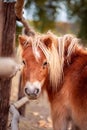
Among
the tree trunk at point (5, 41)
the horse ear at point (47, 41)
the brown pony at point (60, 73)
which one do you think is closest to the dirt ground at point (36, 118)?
the tree trunk at point (5, 41)

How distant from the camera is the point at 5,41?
4.04 metres

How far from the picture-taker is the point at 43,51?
3.72 m

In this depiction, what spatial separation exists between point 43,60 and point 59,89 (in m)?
0.35

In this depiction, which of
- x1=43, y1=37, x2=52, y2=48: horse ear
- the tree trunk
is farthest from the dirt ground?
x1=43, y1=37, x2=52, y2=48: horse ear

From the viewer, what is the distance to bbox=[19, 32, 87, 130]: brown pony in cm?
368

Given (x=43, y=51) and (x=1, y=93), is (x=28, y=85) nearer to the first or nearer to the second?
(x=43, y=51)

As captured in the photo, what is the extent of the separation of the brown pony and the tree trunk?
0.18 metres

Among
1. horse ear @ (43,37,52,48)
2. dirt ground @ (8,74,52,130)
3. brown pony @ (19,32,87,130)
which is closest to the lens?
brown pony @ (19,32,87,130)

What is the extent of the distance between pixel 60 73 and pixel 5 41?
1.90 feet

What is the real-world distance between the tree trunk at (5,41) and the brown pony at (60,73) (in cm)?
18

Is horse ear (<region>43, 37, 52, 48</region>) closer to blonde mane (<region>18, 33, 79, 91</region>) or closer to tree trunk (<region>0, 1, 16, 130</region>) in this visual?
blonde mane (<region>18, 33, 79, 91</region>)

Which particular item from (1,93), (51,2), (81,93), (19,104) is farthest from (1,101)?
(51,2)

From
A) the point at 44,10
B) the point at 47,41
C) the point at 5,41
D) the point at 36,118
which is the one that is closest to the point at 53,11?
the point at 44,10

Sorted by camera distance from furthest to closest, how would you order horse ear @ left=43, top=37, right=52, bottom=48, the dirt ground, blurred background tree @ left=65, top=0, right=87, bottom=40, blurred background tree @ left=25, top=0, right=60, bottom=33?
blurred background tree @ left=65, top=0, right=87, bottom=40 → blurred background tree @ left=25, top=0, right=60, bottom=33 → the dirt ground → horse ear @ left=43, top=37, right=52, bottom=48
